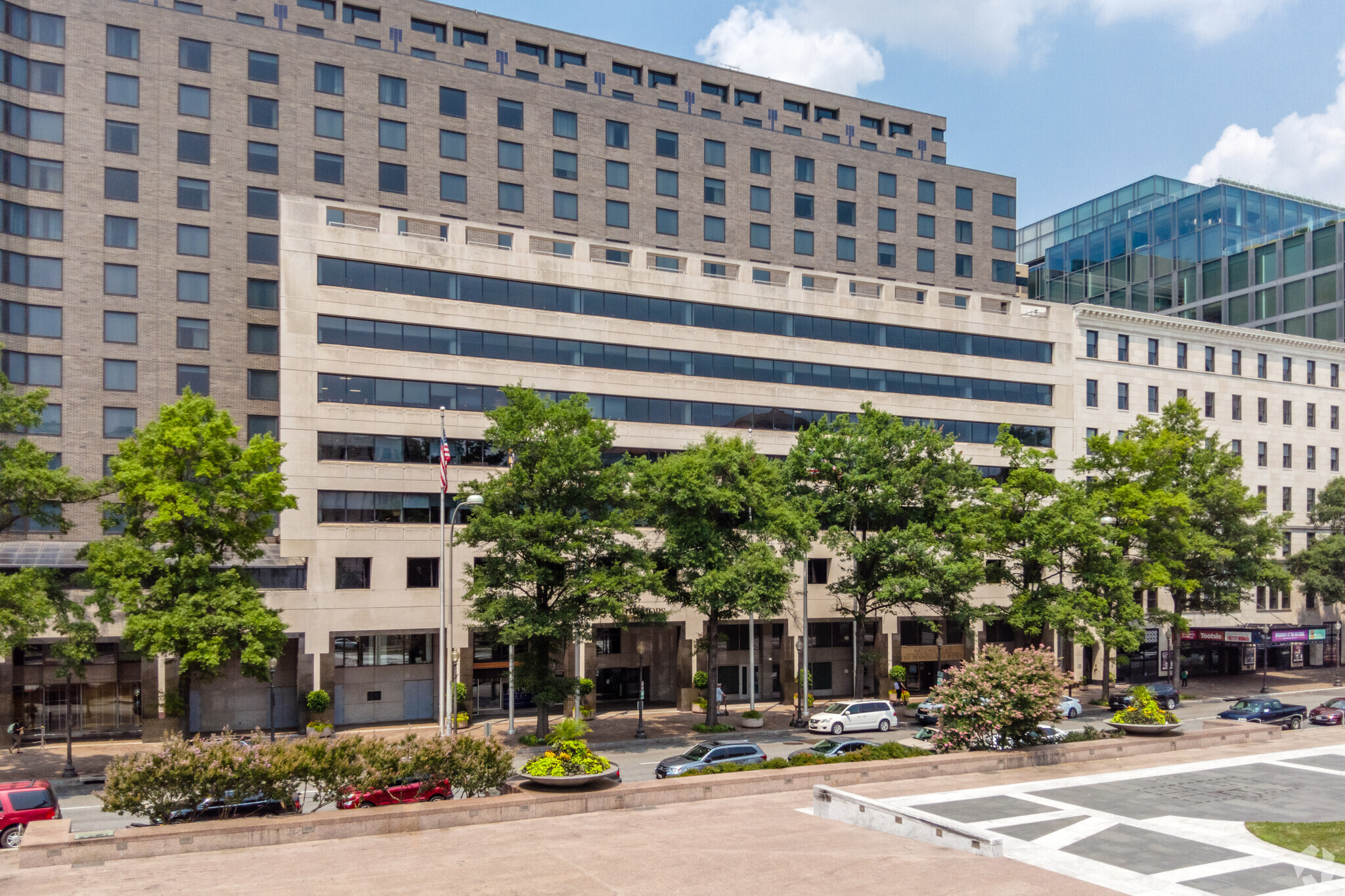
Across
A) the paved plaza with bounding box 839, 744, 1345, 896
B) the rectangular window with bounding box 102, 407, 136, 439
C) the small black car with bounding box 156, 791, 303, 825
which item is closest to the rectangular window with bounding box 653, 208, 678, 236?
the rectangular window with bounding box 102, 407, 136, 439

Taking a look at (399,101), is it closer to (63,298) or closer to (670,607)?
(63,298)

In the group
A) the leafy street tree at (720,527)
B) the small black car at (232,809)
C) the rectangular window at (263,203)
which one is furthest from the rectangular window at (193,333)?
the small black car at (232,809)

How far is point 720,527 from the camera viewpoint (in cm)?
4556

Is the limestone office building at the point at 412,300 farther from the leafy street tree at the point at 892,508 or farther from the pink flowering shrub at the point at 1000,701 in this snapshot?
the pink flowering shrub at the point at 1000,701

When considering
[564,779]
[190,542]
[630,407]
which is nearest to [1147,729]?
[564,779]

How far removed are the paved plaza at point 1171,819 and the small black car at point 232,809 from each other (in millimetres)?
14952

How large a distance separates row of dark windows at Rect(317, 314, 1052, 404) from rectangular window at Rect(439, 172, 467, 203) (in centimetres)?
1221

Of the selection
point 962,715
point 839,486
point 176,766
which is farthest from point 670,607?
point 176,766

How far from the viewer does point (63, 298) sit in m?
51.7

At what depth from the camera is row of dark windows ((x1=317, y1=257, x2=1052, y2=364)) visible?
165 feet

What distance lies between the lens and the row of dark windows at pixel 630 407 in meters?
49.5

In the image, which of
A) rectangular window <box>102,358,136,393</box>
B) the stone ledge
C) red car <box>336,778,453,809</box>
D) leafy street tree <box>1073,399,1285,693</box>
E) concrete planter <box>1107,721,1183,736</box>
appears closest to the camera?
the stone ledge

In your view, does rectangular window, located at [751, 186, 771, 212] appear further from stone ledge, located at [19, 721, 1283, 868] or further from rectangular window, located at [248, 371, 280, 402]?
stone ledge, located at [19, 721, 1283, 868]

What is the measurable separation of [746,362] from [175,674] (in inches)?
1339
